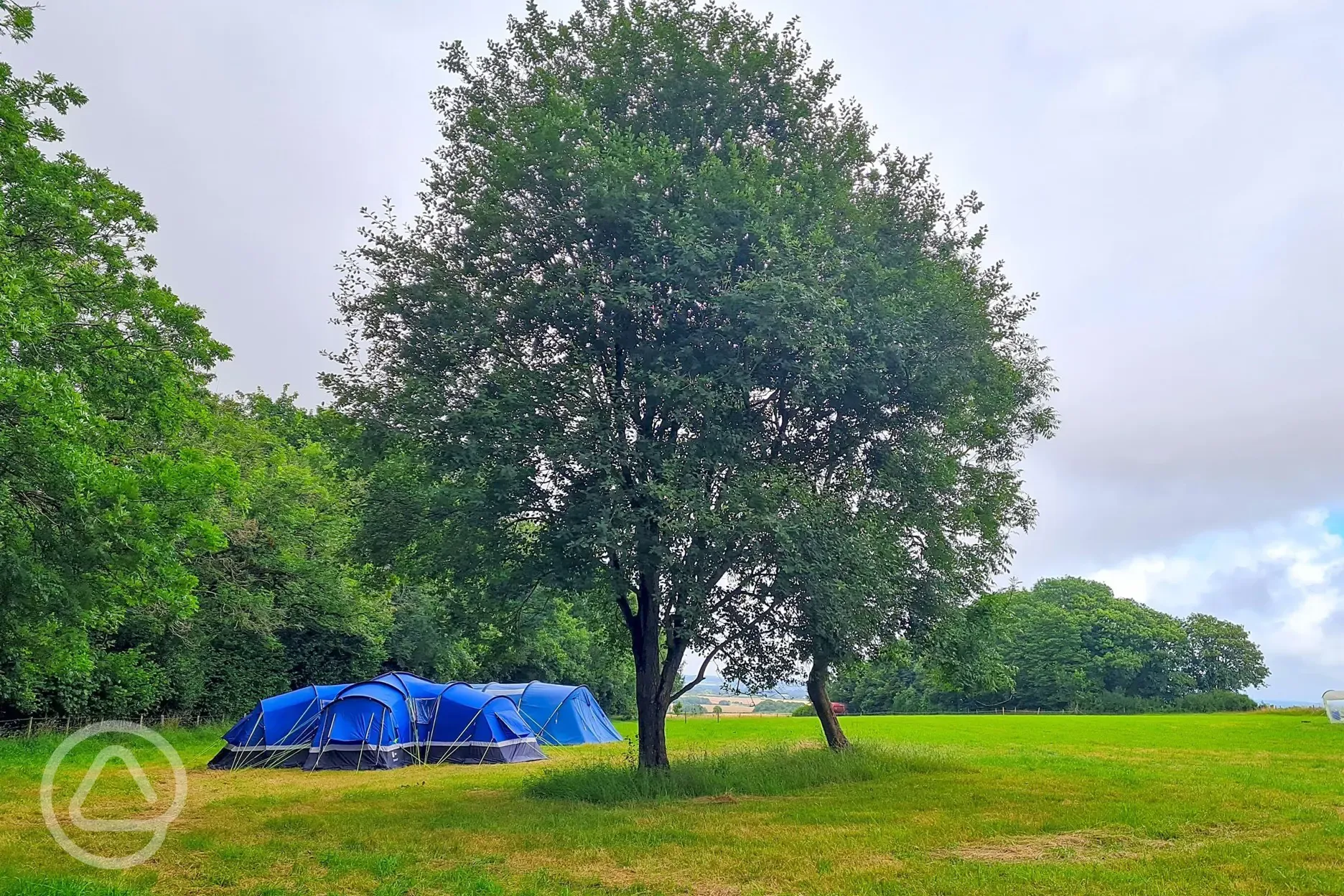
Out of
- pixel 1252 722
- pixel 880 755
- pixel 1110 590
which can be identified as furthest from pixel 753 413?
pixel 1110 590

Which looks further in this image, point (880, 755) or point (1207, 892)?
point (880, 755)

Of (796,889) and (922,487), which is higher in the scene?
(922,487)

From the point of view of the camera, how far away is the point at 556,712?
27516 mm

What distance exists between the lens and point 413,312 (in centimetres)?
1425

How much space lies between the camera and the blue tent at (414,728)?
2086 cm

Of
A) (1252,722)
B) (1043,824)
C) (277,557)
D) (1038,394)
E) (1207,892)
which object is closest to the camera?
(1207,892)

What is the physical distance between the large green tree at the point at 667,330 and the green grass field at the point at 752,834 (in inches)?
117

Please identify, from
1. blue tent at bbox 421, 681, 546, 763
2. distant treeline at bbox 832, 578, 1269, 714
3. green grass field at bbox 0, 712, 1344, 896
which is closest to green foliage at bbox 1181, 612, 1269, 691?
distant treeline at bbox 832, 578, 1269, 714

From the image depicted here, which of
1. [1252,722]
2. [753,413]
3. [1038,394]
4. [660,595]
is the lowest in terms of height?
[1252,722]

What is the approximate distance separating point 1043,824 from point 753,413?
7216 millimetres

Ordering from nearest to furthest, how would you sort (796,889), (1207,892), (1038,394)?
(1207,892), (796,889), (1038,394)

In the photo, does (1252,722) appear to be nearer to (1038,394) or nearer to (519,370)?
(1038,394)

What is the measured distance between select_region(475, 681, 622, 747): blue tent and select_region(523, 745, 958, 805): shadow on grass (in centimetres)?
1054

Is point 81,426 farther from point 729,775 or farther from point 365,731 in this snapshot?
point 365,731
